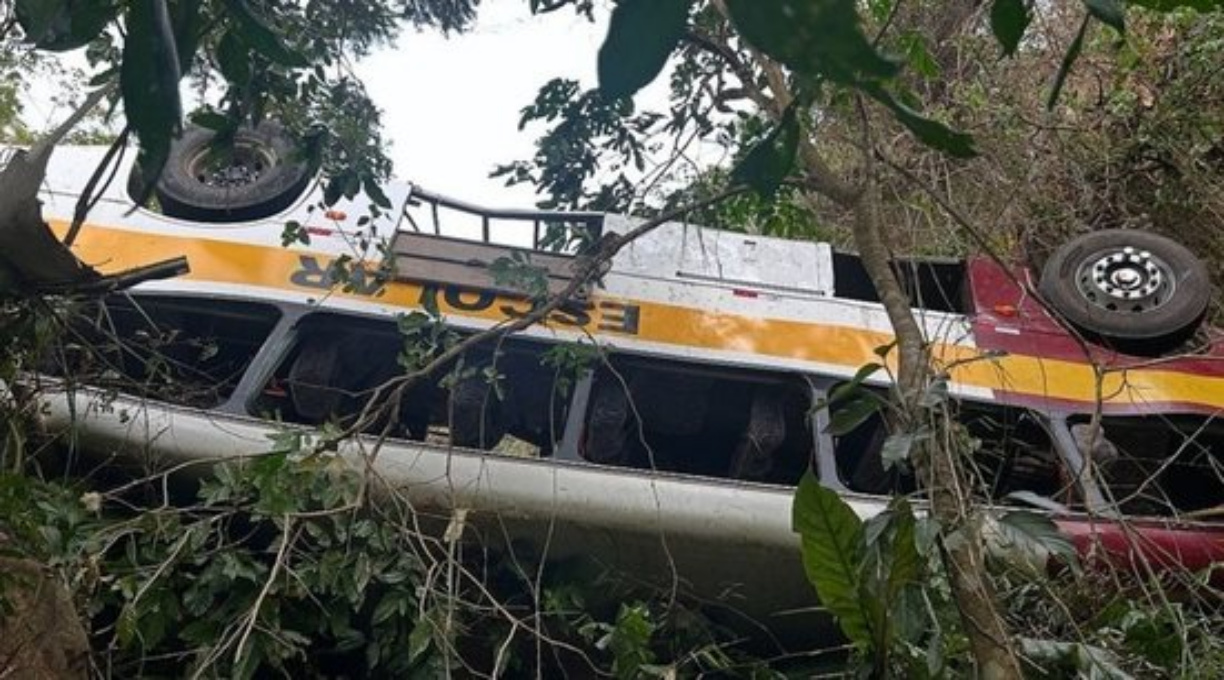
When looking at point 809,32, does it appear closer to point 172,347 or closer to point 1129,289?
point 172,347

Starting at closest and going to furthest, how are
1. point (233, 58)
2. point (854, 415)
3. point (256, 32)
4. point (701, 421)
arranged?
point (256, 32)
point (233, 58)
point (854, 415)
point (701, 421)

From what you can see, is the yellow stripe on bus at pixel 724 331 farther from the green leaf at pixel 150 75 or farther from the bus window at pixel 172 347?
the green leaf at pixel 150 75

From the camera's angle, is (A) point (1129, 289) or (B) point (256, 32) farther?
(A) point (1129, 289)

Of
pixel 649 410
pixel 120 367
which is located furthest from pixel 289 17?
pixel 649 410

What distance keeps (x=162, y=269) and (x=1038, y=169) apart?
5.94 meters

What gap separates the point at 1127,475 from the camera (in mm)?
4441

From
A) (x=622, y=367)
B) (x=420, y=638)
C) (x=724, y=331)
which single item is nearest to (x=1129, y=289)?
(x=724, y=331)

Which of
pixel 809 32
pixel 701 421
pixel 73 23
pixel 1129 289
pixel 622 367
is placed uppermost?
pixel 809 32

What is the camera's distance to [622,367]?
14.1ft

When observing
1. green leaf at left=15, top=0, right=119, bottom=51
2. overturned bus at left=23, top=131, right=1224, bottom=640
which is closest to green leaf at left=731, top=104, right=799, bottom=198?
green leaf at left=15, top=0, right=119, bottom=51

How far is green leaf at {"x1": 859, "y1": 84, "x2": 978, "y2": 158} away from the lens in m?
0.96

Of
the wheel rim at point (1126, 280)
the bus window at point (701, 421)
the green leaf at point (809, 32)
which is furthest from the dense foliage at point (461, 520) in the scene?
the wheel rim at point (1126, 280)

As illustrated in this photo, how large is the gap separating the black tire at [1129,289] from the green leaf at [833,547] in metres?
2.47

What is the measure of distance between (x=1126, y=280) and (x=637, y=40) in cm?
438
